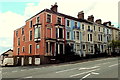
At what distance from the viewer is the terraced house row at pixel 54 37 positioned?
3219 cm

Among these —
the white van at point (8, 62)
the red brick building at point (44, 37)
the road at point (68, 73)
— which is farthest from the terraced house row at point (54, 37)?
the road at point (68, 73)

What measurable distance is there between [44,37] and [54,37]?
2476 millimetres

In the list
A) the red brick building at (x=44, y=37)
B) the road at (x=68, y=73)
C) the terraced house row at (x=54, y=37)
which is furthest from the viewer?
the terraced house row at (x=54, y=37)

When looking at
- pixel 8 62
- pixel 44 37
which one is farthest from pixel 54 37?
pixel 8 62

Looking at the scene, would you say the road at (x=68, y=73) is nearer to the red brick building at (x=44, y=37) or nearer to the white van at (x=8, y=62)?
the red brick building at (x=44, y=37)

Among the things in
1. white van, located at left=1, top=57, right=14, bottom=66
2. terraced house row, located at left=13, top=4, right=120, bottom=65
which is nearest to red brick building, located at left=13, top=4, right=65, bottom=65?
terraced house row, located at left=13, top=4, right=120, bottom=65

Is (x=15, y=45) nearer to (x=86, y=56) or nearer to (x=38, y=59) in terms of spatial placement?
(x=38, y=59)

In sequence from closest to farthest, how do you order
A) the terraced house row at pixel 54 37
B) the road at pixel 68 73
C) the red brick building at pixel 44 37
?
the road at pixel 68 73 → the red brick building at pixel 44 37 → the terraced house row at pixel 54 37

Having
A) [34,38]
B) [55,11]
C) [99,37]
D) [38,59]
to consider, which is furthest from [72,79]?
[99,37]

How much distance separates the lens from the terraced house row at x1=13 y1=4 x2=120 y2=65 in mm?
32188

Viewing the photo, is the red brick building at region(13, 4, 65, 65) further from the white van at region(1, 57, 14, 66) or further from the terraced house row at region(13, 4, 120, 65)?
the white van at region(1, 57, 14, 66)

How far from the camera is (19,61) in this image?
3388cm

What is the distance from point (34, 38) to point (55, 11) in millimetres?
7728

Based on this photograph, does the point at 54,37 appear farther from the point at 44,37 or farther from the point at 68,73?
the point at 68,73
